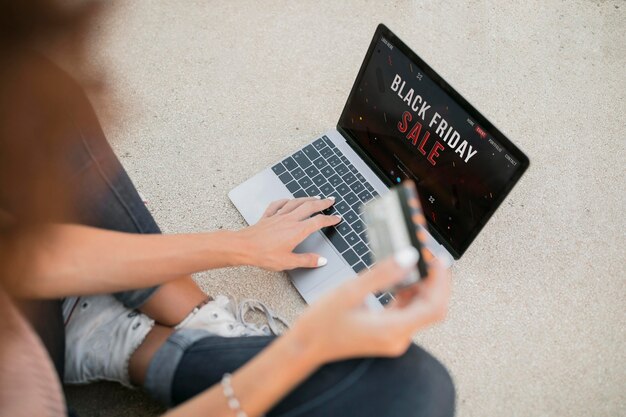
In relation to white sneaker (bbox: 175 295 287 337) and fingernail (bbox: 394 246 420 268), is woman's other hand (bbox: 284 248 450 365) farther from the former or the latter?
white sneaker (bbox: 175 295 287 337)

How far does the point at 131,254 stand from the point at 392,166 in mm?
450

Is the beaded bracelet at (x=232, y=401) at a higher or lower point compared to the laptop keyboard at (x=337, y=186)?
lower

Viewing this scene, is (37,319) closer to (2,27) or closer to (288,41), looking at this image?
(2,27)

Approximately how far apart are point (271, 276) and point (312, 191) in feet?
0.54

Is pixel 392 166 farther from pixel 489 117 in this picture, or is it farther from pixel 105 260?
pixel 105 260

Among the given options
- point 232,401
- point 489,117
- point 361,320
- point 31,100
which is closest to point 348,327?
point 361,320

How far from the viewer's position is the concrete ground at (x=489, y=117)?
0.85 m

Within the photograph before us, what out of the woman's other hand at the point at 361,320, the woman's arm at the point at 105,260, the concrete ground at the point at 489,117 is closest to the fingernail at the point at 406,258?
the woman's other hand at the point at 361,320

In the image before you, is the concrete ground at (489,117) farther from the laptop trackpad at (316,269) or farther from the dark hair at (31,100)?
the dark hair at (31,100)

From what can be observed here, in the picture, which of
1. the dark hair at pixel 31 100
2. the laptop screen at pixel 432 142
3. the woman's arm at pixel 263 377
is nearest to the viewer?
the dark hair at pixel 31 100

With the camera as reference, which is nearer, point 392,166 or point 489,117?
point 392,166

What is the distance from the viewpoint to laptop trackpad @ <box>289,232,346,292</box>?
0.87 metres

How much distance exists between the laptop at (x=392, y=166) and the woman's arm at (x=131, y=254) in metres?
0.06

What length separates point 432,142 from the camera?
2.64ft
